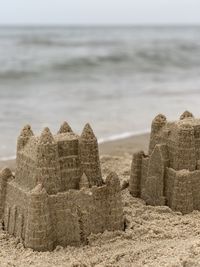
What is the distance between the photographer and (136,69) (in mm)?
29344

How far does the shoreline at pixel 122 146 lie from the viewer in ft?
31.4

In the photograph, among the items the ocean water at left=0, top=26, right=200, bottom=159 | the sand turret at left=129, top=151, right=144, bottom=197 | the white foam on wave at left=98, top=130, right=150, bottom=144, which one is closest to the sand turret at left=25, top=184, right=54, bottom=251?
the sand turret at left=129, top=151, right=144, bottom=197

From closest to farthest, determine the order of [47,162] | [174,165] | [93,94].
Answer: [47,162] → [174,165] → [93,94]

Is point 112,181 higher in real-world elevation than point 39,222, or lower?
higher

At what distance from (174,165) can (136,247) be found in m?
1.18

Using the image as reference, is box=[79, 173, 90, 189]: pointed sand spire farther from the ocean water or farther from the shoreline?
the ocean water

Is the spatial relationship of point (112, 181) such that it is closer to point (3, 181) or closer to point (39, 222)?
point (39, 222)

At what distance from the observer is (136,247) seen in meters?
5.04

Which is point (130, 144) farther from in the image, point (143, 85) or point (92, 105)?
point (143, 85)

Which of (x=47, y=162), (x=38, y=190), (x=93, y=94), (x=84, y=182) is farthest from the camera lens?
(x=93, y=94)

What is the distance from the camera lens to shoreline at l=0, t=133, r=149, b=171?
956cm

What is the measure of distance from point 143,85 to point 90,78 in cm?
353

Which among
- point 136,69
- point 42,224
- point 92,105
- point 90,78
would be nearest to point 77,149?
point 42,224

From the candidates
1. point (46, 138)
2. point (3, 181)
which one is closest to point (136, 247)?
point (46, 138)
